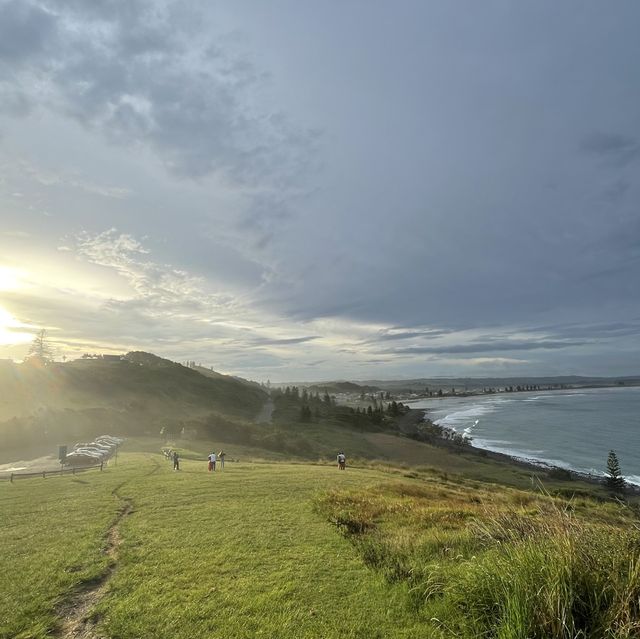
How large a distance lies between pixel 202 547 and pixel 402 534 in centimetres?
583

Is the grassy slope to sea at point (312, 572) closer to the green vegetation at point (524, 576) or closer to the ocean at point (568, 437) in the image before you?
the green vegetation at point (524, 576)

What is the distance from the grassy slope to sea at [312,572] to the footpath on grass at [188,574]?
0.12 ft

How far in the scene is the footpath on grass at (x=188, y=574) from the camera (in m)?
7.87

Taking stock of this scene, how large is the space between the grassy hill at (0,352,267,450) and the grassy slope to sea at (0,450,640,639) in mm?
46119

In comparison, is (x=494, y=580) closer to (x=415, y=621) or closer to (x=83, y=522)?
(x=415, y=621)

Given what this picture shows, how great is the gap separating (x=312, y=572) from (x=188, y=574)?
9.51 ft

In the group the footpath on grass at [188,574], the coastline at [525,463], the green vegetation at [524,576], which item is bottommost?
the coastline at [525,463]

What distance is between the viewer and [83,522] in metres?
14.8

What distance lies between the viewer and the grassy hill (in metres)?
57.2

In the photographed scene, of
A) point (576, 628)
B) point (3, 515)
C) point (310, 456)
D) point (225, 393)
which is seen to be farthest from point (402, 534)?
point (225, 393)

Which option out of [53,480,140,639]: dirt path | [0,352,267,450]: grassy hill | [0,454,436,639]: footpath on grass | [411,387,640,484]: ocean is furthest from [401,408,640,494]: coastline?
[53,480,140,639]: dirt path

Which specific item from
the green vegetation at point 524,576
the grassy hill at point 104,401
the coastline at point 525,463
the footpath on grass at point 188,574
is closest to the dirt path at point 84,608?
the footpath on grass at point 188,574

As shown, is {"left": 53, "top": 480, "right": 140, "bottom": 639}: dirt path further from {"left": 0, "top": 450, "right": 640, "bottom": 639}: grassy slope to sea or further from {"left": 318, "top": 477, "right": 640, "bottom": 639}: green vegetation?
{"left": 318, "top": 477, "right": 640, "bottom": 639}: green vegetation

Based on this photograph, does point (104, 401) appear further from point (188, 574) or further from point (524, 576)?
point (524, 576)
